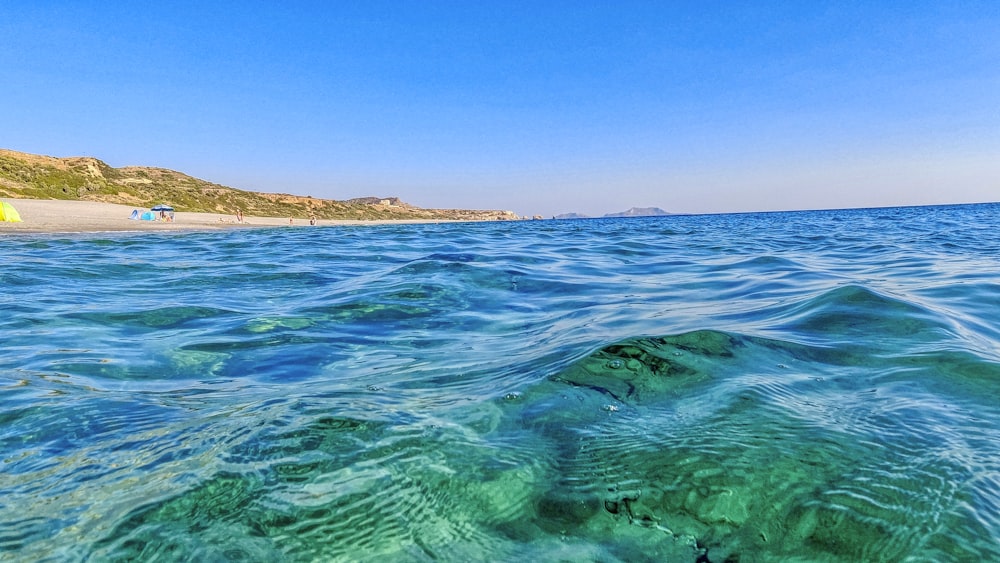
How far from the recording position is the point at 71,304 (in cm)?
627

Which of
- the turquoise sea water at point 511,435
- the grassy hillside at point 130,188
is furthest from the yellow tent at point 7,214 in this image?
the grassy hillside at point 130,188

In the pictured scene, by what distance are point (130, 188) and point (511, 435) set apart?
286 ft

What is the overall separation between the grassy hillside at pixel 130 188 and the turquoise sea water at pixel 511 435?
213 ft

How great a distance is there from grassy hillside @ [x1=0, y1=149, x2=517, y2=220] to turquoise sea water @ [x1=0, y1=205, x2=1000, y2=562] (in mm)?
64807

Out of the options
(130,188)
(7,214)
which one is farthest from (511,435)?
(130,188)

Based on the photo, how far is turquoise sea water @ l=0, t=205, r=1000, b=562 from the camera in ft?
5.67

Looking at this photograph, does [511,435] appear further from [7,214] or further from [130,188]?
[130,188]

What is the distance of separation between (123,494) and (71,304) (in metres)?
5.79

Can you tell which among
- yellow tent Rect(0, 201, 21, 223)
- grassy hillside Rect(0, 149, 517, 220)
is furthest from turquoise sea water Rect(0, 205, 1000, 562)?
grassy hillside Rect(0, 149, 517, 220)

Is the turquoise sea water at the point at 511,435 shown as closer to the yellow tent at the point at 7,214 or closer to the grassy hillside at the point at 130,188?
the yellow tent at the point at 7,214

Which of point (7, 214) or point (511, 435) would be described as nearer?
point (511, 435)

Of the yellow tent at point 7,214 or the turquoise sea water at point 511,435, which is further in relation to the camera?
the yellow tent at point 7,214

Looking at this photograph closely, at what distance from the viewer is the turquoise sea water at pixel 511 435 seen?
173 centimetres

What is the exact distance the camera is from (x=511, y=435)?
2.51m
